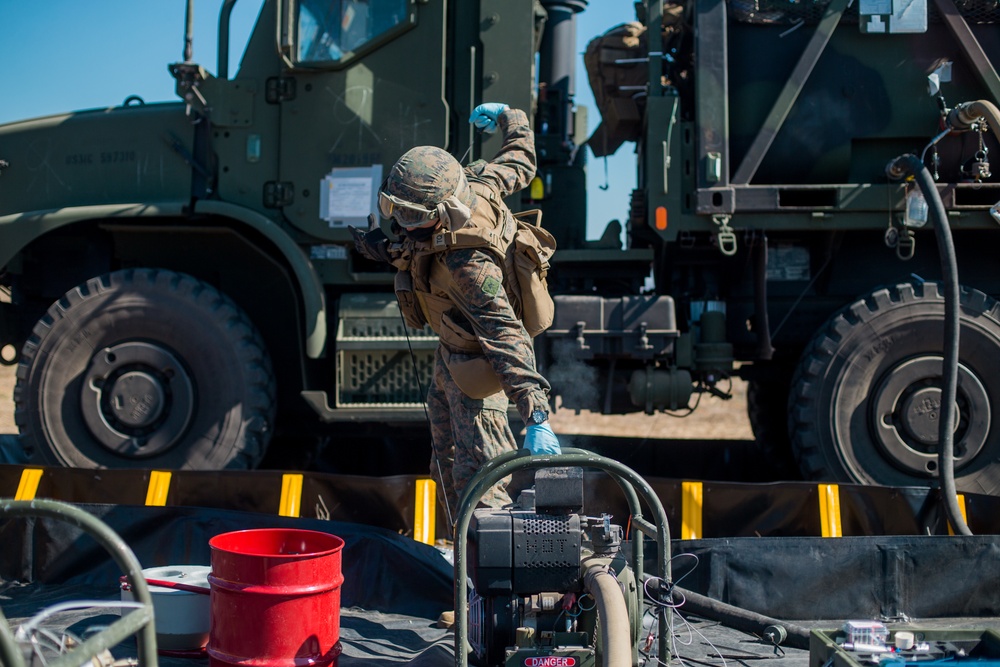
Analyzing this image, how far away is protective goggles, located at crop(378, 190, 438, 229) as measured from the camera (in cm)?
394

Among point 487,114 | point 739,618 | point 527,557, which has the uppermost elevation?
point 487,114

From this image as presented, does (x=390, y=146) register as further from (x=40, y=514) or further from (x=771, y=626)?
(x=40, y=514)

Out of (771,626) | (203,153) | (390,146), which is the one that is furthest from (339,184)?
(771,626)

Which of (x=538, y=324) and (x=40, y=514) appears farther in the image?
(x=538, y=324)

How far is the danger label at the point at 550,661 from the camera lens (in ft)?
10.6

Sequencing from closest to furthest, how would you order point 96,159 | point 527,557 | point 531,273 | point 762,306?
point 527,557 → point 531,273 → point 762,306 → point 96,159

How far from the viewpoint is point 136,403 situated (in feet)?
19.5

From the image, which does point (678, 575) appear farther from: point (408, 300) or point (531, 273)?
point (408, 300)

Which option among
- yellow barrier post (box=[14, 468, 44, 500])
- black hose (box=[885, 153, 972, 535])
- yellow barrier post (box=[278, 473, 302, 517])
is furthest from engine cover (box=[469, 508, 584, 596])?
yellow barrier post (box=[14, 468, 44, 500])

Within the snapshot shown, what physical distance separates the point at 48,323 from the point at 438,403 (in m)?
2.87

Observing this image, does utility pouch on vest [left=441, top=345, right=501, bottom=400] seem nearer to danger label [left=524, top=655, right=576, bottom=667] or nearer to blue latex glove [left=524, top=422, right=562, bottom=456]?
blue latex glove [left=524, top=422, right=562, bottom=456]

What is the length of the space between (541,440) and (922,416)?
320 centimetres

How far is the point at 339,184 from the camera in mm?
6219

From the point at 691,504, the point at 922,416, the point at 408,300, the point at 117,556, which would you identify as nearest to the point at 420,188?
the point at 408,300
